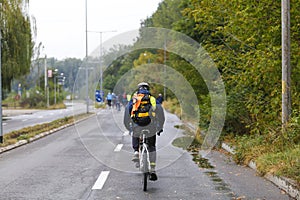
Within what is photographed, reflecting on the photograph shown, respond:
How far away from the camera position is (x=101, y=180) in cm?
928

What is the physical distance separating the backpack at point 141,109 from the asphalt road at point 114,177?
4.09 ft

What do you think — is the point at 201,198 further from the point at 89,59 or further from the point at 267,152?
the point at 89,59

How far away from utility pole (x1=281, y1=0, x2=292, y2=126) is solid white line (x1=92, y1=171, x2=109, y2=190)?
438 centimetres

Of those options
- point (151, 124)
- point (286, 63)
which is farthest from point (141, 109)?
point (286, 63)

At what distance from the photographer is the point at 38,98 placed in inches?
2766

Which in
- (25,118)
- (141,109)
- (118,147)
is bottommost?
(25,118)

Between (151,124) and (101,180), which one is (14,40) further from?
(151,124)

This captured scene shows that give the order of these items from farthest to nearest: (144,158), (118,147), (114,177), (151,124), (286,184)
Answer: (118,147) → (114,177) → (151,124) → (144,158) → (286,184)

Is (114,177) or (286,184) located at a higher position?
(286,184)

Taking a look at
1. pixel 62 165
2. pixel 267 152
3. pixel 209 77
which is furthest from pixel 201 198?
pixel 209 77

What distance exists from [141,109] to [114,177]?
195 centimetres

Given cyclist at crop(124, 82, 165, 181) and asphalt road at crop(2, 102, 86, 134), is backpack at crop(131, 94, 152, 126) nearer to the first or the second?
cyclist at crop(124, 82, 165, 181)

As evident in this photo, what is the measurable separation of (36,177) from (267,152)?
5.27 metres

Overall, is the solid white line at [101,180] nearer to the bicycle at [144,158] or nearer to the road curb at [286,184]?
the bicycle at [144,158]
